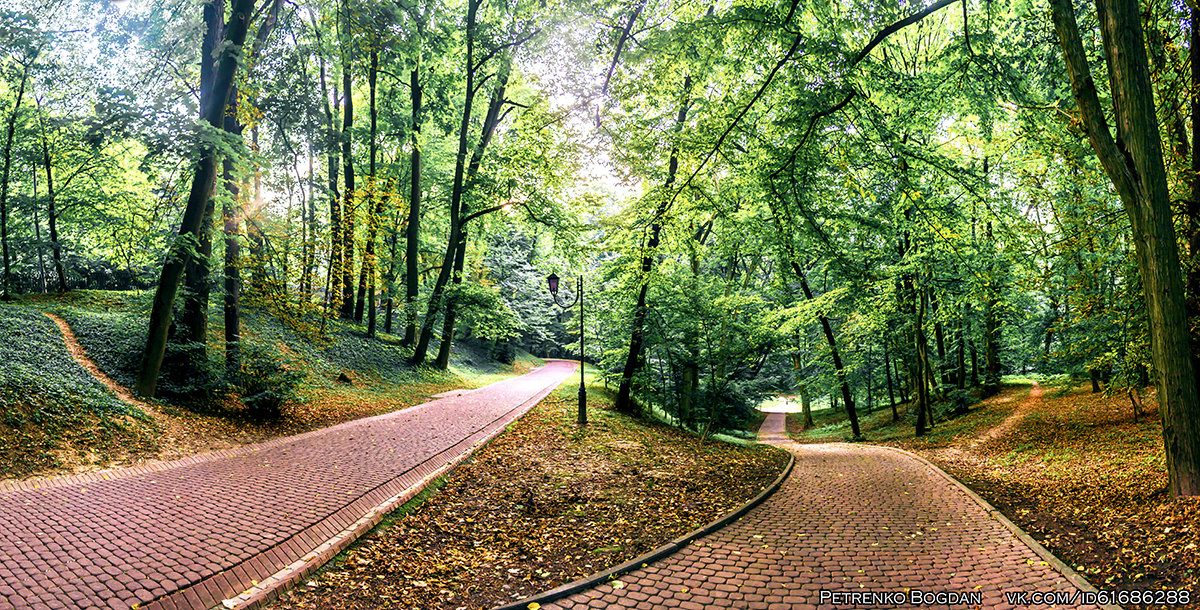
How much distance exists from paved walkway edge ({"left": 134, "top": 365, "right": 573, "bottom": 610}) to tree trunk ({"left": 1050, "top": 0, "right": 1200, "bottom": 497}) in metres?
8.38

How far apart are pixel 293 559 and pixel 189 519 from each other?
4.91 feet

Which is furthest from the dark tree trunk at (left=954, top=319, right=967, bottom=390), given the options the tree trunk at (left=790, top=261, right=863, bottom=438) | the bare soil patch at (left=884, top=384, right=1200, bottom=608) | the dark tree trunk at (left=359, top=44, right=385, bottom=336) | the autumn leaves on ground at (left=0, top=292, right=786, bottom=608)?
the dark tree trunk at (left=359, top=44, right=385, bottom=336)

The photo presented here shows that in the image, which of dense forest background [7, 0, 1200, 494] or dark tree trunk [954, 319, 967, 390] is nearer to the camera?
dense forest background [7, 0, 1200, 494]

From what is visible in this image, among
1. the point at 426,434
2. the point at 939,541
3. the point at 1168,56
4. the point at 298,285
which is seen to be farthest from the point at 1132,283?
the point at 298,285

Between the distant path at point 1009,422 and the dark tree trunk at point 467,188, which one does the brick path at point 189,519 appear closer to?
the dark tree trunk at point 467,188

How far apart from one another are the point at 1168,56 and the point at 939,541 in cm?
714

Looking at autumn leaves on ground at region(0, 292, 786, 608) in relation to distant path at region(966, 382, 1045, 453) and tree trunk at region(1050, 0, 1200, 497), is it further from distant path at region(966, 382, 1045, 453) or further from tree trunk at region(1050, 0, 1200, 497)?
distant path at region(966, 382, 1045, 453)

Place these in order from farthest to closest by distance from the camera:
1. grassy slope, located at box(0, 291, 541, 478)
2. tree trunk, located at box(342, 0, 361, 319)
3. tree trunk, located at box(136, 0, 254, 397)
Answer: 1. tree trunk, located at box(136, 0, 254, 397)
2. tree trunk, located at box(342, 0, 361, 319)
3. grassy slope, located at box(0, 291, 541, 478)

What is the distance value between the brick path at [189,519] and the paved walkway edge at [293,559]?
0.01 meters

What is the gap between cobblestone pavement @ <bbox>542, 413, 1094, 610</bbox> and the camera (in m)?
4.50

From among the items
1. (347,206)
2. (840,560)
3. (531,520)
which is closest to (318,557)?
(531,520)

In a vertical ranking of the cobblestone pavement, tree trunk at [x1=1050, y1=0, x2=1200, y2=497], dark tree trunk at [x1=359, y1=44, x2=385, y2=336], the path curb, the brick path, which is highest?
dark tree trunk at [x1=359, y1=44, x2=385, y2=336]

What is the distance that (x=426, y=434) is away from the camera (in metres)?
10.3

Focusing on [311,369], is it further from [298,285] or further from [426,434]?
[426,434]
